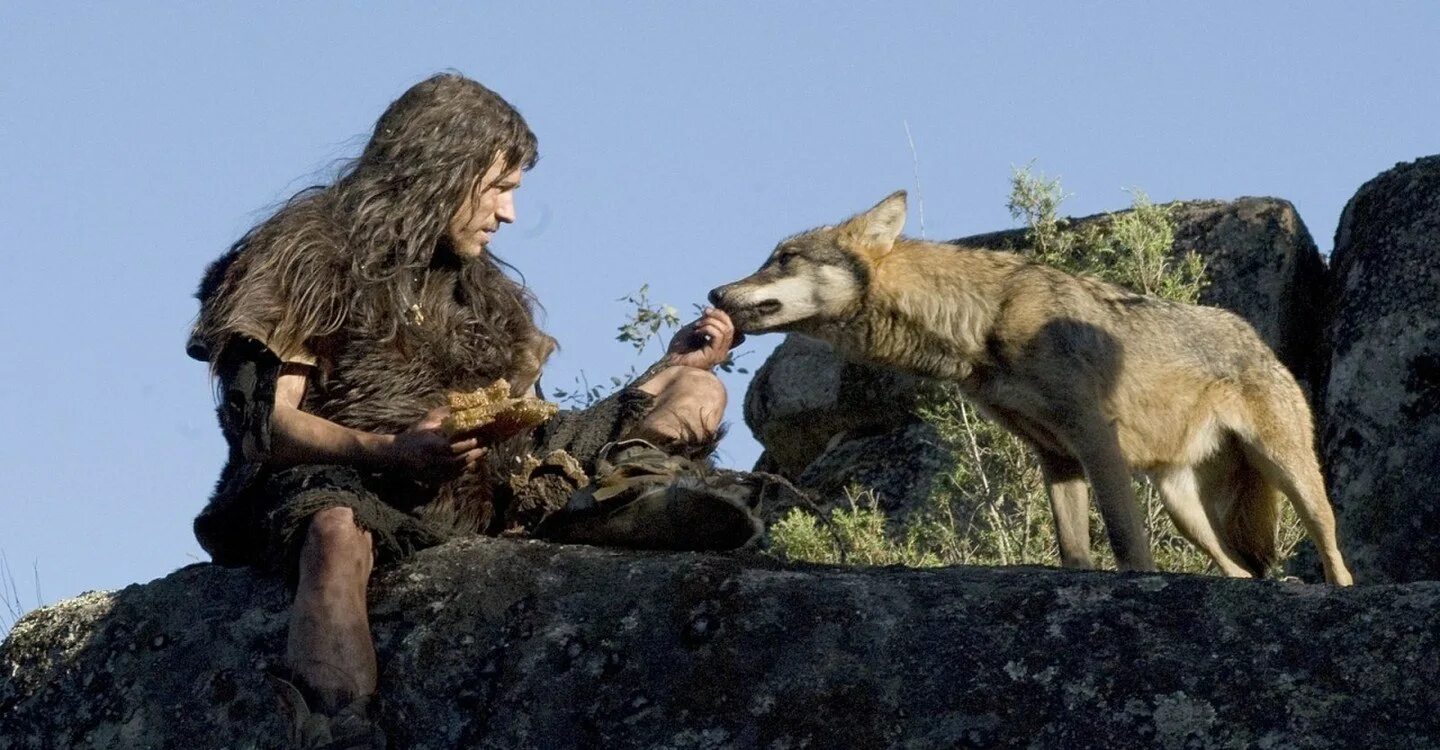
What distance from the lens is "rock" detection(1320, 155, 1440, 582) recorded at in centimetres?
878

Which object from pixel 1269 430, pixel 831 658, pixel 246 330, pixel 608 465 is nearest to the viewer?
pixel 831 658

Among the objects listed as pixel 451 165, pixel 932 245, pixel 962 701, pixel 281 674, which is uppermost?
pixel 451 165

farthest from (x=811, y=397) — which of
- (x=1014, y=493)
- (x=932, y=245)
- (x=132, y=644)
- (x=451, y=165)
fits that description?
(x=132, y=644)

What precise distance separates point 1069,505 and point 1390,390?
221 centimetres

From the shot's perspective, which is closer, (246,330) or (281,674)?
(281,674)

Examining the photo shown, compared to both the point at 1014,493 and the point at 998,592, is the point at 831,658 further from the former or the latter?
the point at 1014,493

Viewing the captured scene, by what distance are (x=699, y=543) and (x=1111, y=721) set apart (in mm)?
1559

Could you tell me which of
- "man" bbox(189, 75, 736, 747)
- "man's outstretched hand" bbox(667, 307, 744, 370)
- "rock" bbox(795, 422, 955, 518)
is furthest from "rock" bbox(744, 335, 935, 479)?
"man" bbox(189, 75, 736, 747)

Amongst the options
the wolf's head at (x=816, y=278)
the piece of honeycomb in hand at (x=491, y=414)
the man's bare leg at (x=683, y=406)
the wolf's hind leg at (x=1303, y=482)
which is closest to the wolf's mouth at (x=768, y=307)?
the wolf's head at (x=816, y=278)

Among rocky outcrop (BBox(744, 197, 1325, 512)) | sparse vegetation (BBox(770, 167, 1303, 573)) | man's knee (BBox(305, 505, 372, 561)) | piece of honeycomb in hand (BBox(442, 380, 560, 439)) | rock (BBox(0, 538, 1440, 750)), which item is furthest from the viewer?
rocky outcrop (BBox(744, 197, 1325, 512))

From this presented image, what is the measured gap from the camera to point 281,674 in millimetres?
4766

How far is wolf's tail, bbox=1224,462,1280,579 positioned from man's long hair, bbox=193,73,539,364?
4.05m

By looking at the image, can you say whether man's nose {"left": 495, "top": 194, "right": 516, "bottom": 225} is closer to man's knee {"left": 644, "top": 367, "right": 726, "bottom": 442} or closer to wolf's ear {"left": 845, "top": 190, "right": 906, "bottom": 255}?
man's knee {"left": 644, "top": 367, "right": 726, "bottom": 442}

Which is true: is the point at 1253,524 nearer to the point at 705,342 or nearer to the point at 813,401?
the point at 705,342
